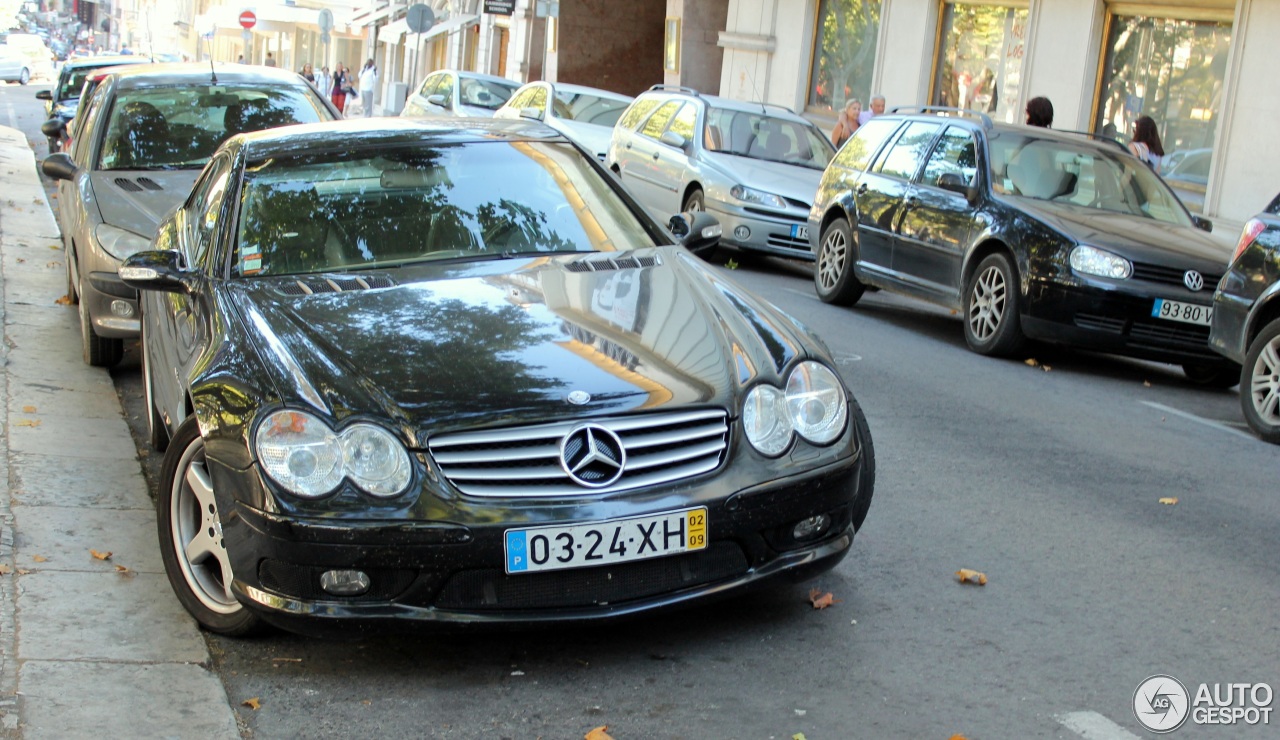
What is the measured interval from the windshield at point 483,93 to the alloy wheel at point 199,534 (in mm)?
20460

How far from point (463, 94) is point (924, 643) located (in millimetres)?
21290

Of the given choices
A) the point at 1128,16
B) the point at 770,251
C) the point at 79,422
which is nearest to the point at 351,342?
the point at 79,422

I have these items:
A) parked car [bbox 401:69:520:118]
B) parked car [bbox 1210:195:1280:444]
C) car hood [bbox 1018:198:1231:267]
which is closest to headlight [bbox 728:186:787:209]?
car hood [bbox 1018:198:1231:267]

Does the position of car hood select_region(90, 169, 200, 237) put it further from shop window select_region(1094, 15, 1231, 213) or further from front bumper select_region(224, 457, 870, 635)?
shop window select_region(1094, 15, 1231, 213)

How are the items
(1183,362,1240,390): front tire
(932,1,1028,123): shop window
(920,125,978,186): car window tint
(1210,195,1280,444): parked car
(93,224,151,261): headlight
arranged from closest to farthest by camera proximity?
(93,224,151,261): headlight < (1210,195,1280,444): parked car < (1183,362,1240,390): front tire < (920,125,978,186): car window tint < (932,1,1028,123): shop window

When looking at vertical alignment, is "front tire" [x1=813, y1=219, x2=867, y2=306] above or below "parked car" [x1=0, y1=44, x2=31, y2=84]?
above

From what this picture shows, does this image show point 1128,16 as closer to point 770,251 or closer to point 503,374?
point 770,251

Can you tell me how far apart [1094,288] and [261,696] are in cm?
696

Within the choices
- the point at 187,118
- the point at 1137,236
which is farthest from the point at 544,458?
the point at 1137,236

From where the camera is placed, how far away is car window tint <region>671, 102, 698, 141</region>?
16.2m

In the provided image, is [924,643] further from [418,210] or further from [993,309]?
[993,309]

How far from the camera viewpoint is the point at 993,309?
1043cm

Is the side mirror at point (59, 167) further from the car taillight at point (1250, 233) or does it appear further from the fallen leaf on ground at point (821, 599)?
the car taillight at point (1250, 233)

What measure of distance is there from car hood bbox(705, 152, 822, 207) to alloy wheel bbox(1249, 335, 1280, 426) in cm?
666
